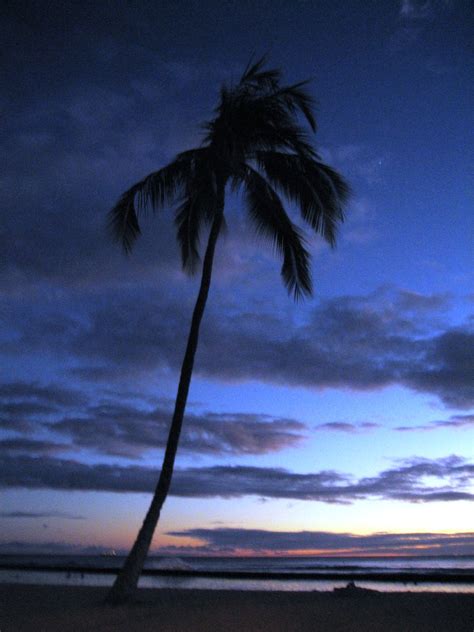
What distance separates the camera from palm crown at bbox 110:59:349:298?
12750 millimetres

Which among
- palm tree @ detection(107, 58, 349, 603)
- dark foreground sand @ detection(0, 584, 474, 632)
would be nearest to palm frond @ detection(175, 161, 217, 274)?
palm tree @ detection(107, 58, 349, 603)

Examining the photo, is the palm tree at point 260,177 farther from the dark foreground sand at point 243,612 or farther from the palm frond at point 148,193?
the dark foreground sand at point 243,612

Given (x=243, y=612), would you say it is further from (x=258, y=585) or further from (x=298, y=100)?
(x=258, y=585)

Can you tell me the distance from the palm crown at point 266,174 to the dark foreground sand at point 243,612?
7.01 meters

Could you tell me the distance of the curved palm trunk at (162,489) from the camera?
10711mm

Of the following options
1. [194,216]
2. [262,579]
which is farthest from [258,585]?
[194,216]

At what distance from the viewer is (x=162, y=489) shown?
36.9 feet

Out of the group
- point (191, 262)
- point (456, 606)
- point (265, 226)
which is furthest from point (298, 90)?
point (456, 606)

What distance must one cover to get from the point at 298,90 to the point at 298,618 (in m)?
11.8

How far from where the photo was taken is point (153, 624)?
29.5 ft

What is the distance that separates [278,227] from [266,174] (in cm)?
146

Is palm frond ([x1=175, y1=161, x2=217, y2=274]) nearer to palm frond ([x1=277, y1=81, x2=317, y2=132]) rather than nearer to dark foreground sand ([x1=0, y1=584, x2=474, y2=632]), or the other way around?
palm frond ([x1=277, y1=81, x2=317, y2=132])

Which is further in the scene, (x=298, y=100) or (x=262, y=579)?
(x=262, y=579)

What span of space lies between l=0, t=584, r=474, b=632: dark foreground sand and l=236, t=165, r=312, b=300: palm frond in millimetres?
6983
